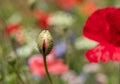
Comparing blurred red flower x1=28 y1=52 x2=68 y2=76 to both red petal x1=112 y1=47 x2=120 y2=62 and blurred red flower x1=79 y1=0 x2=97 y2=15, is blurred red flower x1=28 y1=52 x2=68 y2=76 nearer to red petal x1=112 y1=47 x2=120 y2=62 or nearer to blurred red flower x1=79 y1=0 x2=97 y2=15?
red petal x1=112 y1=47 x2=120 y2=62

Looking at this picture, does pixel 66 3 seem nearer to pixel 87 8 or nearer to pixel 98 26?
pixel 87 8

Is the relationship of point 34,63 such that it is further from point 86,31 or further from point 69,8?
point 69,8

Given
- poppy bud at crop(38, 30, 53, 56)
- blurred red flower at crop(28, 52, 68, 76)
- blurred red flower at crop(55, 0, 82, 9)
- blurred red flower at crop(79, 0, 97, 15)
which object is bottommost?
blurred red flower at crop(28, 52, 68, 76)

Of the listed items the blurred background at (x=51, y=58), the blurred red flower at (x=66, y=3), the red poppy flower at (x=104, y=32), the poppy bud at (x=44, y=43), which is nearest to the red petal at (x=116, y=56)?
the red poppy flower at (x=104, y=32)

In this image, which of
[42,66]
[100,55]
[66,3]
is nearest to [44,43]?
[100,55]

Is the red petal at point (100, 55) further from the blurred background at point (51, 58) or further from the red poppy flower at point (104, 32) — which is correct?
the blurred background at point (51, 58)

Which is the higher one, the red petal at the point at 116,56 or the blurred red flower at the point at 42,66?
the red petal at the point at 116,56

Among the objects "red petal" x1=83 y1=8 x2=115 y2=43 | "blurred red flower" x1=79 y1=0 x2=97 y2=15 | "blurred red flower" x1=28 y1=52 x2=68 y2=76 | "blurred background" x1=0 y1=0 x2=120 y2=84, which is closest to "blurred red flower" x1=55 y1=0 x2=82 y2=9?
"blurred red flower" x1=79 y1=0 x2=97 y2=15

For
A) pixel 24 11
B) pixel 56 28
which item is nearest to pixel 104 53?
pixel 56 28
